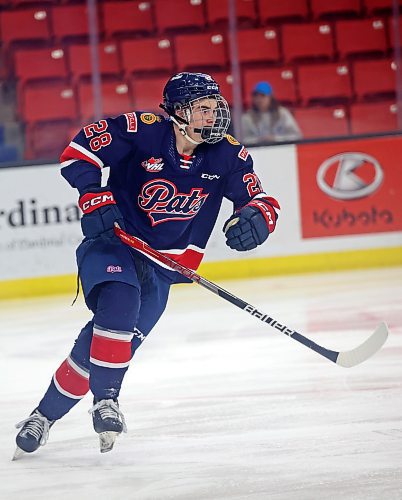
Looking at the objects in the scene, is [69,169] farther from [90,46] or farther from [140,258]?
[90,46]

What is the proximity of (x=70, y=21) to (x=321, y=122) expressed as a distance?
5.67 feet

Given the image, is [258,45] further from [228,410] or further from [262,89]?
[228,410]

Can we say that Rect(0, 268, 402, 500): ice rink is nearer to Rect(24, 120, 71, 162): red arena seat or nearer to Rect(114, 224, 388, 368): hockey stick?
Rect(114, 224, 388, 368): hockey stick

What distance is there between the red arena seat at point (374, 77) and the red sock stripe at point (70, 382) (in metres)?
4.77

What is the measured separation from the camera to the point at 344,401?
3736 millimetres

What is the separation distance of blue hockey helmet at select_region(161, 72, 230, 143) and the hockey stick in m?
0.33

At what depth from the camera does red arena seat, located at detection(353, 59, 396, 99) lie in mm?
7605

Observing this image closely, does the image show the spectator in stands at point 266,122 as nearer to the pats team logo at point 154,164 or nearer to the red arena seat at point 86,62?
the red arena seat at point 86,62

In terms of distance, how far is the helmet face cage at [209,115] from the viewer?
3.14 meters

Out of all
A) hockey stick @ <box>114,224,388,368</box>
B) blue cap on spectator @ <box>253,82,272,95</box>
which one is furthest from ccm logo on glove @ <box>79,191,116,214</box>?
blue cap on spectator @ <box>253,82,272,95</box>

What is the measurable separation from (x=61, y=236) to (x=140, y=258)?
12.6ft

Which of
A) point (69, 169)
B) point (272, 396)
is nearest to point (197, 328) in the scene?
point (272, 396)

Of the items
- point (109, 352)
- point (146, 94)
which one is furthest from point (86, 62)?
point (109, 352)

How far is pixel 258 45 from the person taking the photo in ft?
25.4
